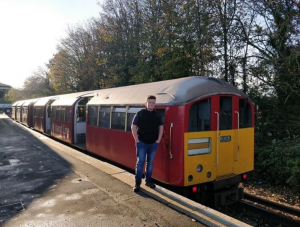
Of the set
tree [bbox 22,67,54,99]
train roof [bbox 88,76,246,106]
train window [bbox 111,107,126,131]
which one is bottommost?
train window [bbox 111,107,126,131]

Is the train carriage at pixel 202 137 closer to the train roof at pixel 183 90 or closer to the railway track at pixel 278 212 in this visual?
the train roof at pixel 183 90

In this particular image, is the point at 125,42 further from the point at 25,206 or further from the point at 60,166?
the point at 25,206

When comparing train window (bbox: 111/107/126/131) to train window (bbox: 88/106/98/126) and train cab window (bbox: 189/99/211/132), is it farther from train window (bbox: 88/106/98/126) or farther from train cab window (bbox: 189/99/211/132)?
train cab window (bbox: 189/99/211/132)

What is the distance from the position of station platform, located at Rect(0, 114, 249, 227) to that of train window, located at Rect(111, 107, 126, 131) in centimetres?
117

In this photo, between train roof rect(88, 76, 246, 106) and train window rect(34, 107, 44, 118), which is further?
train window rect(34, 107, 44, 118)

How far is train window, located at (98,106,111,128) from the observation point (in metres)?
8.22

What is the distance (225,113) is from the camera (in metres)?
5.94

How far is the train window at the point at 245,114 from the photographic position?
6355mm

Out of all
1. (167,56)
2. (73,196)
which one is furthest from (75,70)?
(73,196)

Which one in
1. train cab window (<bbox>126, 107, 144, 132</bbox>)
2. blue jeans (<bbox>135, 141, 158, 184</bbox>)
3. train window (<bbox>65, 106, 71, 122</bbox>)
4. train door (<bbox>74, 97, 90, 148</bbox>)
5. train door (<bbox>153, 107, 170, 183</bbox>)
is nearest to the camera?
blue jeans (<bbox>135, 141, 158, 184</bbox>)

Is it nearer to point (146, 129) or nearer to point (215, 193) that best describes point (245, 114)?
point (215, 193)

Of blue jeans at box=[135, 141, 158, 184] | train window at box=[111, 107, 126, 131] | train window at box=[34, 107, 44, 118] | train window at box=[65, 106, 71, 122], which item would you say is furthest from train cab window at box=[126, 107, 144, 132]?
train window at box=[34, 107, 44, 118]

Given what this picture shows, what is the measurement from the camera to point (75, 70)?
115 feet

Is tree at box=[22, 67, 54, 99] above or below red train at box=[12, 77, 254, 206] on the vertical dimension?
above
